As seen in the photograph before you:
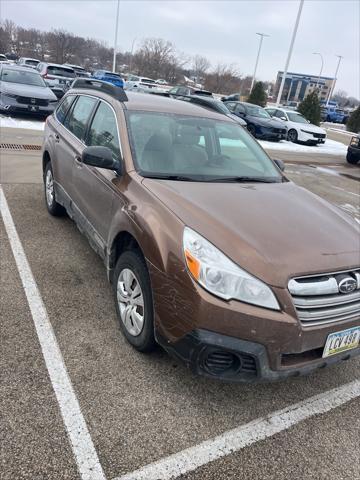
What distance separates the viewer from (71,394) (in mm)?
2418

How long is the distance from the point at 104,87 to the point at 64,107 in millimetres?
1103

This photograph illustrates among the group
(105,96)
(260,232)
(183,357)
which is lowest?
(183,357)

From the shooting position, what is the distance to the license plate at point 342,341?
91.6 inches

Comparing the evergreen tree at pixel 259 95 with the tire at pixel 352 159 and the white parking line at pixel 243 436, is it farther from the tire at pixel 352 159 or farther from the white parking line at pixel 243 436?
the white parking line at pixel 243 436

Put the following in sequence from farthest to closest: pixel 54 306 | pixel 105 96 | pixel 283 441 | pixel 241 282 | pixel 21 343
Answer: pixel 105 96, pixel 54 306, pixel 21 343, pixel 283 441, pixel 241 282

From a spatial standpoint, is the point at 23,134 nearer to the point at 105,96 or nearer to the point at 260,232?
the point at 105,96

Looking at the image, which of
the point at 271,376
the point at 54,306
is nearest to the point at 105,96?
the point at 54,306

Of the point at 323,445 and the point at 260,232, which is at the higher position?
the point at 260,232

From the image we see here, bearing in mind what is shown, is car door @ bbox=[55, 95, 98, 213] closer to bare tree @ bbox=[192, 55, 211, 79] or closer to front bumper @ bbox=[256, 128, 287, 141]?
front bumper @ bbox=[256, 128, 287, 141]

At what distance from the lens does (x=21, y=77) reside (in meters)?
13.6

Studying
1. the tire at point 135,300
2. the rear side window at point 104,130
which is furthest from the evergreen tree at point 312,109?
the tire at point 135,300

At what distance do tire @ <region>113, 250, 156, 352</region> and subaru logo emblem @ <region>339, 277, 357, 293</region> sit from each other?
1.15 m

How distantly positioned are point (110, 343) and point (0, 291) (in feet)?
3.84

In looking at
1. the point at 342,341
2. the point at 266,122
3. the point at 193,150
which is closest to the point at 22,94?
the point at 266,122
